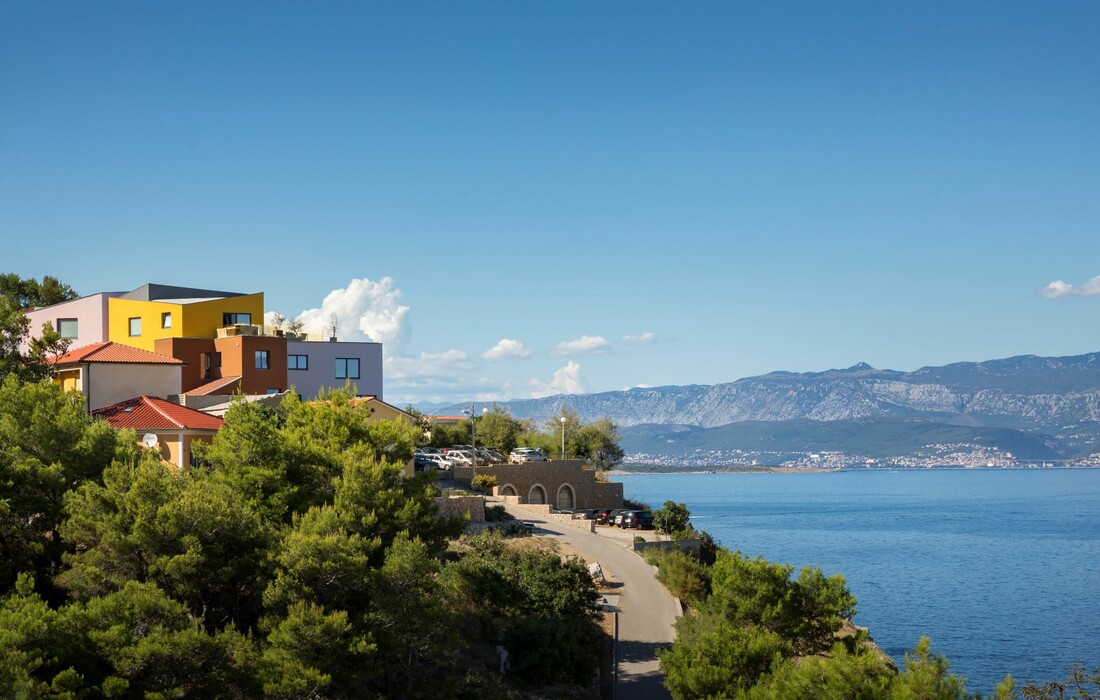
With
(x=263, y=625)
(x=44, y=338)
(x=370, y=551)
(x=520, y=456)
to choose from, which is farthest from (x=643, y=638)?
(x=520, y=456)

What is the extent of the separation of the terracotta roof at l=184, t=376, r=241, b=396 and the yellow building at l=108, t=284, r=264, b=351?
3.32 metres

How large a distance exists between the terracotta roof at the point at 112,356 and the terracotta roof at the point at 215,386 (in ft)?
14.2

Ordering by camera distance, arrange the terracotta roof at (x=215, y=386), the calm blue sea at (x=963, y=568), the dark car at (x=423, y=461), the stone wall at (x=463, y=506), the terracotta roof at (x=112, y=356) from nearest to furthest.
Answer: the stone wall at (x=463, y=506) < the terracotta roof at (x=112, y=356) < the calm blue sea at (x=963, y=568) < the terracotta roof at (x=215, y=386) < the dark car at (x=423, y=461)

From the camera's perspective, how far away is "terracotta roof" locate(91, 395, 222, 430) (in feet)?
132

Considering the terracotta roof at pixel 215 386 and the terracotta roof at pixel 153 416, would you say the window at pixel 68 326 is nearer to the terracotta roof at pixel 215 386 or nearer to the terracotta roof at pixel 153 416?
the terracotta roof at pixel 215 386

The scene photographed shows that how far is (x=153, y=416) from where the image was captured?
41312mm

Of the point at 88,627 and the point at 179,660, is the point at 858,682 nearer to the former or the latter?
the point at 179,660

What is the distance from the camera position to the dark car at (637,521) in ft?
194

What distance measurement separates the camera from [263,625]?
956 inches

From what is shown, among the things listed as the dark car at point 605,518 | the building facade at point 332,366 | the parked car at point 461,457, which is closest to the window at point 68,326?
the building facade at point 332,366

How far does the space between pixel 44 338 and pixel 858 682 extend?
30185 mm

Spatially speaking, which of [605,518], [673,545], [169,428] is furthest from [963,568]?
[169,428]

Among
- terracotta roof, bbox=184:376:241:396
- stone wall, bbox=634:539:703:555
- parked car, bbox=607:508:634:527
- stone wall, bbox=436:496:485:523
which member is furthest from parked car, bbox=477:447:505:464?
terracotta roof, bbox=184:376:241:396

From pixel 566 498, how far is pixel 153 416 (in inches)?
1242
